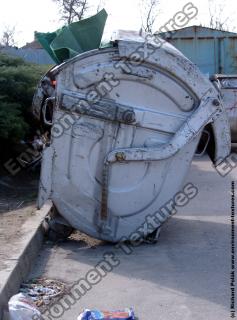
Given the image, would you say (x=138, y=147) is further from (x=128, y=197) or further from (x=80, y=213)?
(x=80, y=213)

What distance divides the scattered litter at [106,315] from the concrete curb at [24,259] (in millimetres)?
523

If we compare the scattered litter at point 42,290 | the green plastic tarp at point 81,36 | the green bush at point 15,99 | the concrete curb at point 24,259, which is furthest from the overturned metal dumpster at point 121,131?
the green bush at point 15,99

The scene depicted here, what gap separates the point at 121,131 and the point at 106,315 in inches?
82.4

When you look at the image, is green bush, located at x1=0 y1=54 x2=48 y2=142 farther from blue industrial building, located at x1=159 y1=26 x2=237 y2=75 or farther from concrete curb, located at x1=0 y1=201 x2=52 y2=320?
blue industrial building, located at x1=159 y1=26 x2=237 y2=75

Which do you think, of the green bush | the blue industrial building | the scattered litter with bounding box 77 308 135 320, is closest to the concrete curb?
the scattered litter with bounding box 77 308 135 320

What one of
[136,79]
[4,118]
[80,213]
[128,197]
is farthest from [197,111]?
[4,118]

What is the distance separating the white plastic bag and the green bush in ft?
14.9

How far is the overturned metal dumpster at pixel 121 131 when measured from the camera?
18.1 ft

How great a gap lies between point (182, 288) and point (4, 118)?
4.45 metres

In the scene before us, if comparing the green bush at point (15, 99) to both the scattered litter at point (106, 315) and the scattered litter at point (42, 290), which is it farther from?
the scattered litter at point (106, 315)

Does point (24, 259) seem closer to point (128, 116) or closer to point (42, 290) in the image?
point (42, 290)

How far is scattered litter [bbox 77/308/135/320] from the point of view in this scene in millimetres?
3869

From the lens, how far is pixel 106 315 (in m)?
3.92

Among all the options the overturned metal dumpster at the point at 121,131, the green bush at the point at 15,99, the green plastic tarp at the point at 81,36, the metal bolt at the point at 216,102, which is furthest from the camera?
the green bush at the point at 15,99
